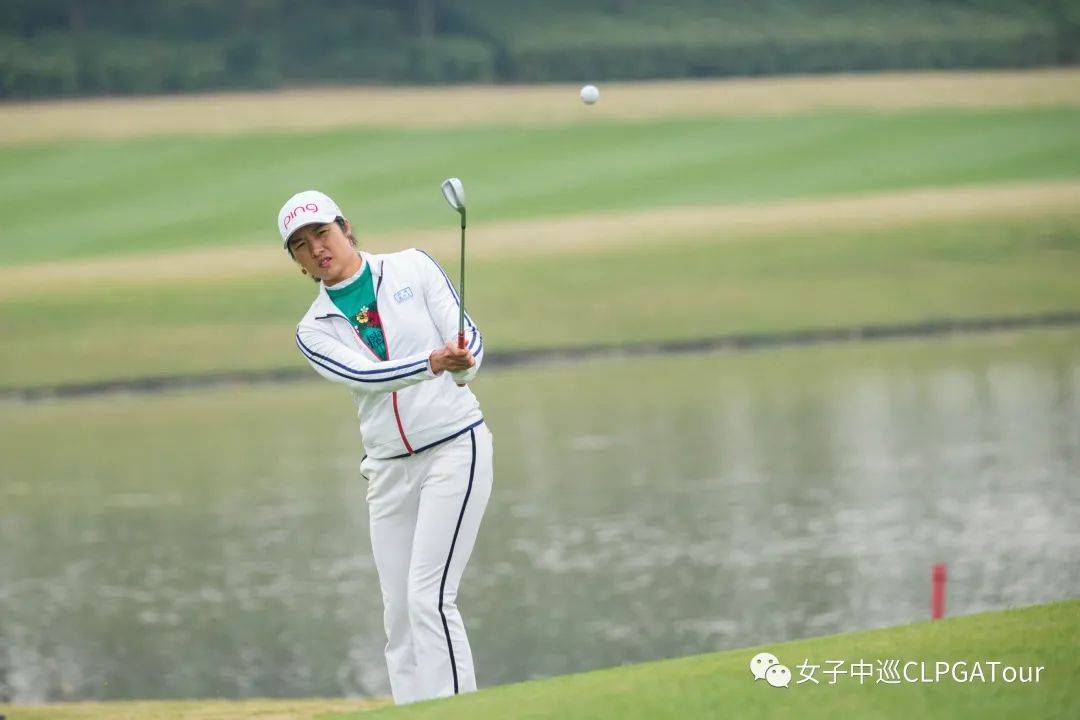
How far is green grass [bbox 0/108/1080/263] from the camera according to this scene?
3731cm

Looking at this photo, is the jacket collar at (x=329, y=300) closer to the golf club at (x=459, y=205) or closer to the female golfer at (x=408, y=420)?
the female golfer at (x=408, y=420)

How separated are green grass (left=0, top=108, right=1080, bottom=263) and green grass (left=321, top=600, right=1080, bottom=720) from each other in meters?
29.7

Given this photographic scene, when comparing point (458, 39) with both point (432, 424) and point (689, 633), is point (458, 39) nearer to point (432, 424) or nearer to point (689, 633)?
point (689, 633)

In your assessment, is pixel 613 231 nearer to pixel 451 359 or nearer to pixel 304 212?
pixel 304 212

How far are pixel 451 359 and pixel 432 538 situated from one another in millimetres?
671

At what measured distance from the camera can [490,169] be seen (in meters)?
40.5

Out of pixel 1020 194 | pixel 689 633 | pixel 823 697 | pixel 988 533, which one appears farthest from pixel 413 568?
pixel 1020 194

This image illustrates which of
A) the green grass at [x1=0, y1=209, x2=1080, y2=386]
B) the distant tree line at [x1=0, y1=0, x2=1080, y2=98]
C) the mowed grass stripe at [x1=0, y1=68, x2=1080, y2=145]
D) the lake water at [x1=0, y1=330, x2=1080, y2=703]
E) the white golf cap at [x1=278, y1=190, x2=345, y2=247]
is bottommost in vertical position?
the lake water at [x1=0, y1=330, x2=1080, y2=703]

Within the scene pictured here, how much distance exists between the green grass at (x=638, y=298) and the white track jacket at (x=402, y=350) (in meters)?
20.4

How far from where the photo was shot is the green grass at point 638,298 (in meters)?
28.2

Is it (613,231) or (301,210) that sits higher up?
(301,210)

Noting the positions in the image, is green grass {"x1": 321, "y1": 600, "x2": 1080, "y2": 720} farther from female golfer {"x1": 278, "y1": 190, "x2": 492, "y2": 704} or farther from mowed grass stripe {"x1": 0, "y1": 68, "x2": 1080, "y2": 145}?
mowed grass stripe {"x1": 0, "y1": 68, "x2": 1080, "y2": 145}

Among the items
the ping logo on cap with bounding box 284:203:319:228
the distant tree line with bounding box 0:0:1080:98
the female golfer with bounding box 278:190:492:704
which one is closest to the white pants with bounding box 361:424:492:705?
the female golfer with bounding box 278:190:492:704

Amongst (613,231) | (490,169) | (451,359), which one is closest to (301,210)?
(451,359)
